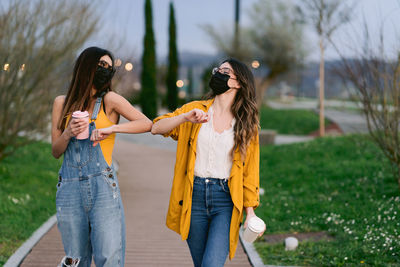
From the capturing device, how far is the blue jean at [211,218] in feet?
10.3

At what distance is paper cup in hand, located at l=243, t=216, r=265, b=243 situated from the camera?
302cm

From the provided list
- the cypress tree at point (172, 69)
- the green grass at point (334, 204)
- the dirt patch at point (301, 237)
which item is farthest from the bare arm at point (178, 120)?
the cypress tree at point (172, 69)

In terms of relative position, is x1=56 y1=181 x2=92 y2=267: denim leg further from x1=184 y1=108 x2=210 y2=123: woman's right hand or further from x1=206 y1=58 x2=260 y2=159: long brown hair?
x1=206 y1=58 x2=260 y2=159: long brown hair

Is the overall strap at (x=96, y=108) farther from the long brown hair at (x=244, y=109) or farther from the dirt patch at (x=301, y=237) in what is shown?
the dirt patch at (x=301, y=237)

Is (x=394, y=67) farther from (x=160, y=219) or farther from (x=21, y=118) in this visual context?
(x=21, y=118)

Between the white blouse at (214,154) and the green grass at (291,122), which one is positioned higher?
the white blouse at (214,154)

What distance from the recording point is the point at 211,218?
3.29 metres

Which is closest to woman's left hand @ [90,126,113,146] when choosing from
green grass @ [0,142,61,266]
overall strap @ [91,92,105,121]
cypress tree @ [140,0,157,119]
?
overall strap @ [91,92,105,121]

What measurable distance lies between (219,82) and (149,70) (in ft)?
95.1

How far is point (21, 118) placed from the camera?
9523 mm

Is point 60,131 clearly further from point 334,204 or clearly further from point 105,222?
point 334,204

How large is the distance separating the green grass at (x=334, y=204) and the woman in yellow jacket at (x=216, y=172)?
228 centimetres

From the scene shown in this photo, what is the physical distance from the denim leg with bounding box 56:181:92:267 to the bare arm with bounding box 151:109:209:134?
64cm

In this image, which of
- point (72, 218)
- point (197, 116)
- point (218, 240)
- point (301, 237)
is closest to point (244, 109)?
point (197, 116)
